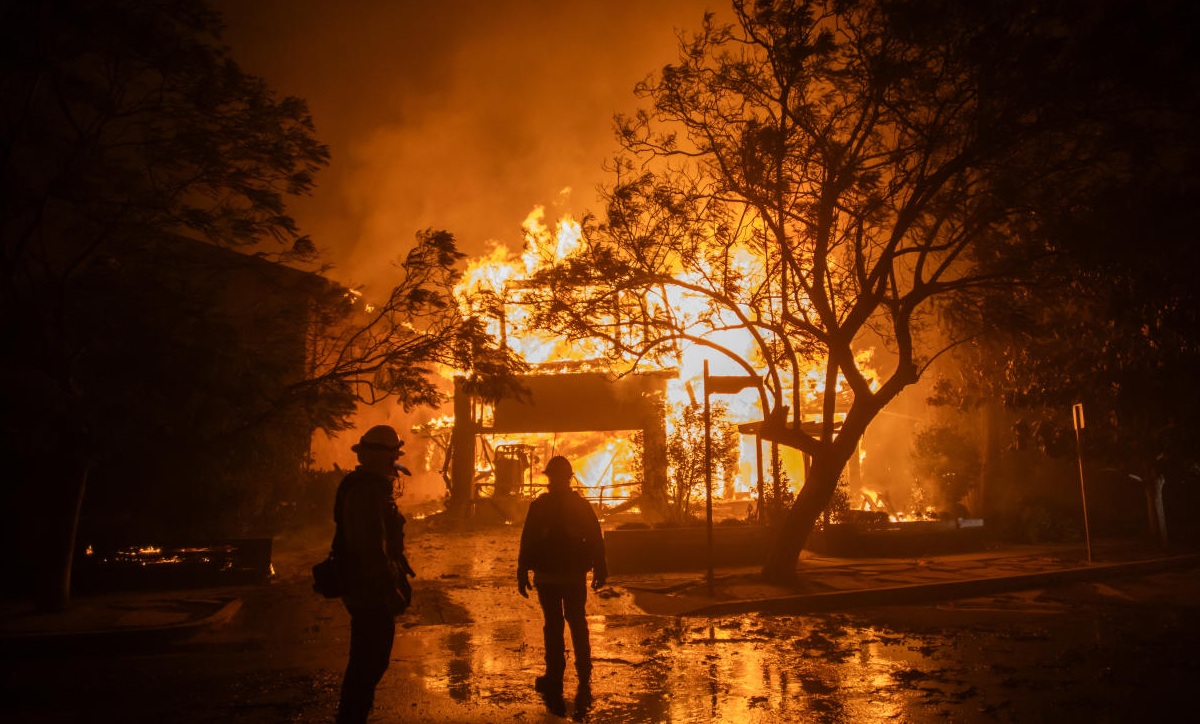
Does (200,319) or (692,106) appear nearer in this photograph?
(200,319)

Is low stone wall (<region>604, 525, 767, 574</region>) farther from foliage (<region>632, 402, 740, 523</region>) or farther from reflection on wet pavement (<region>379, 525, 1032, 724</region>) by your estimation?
reflection on wet pavement (<region>379, 525, 1032, 724</region>)

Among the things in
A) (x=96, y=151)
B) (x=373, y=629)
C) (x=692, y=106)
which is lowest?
(x=373, y=629)

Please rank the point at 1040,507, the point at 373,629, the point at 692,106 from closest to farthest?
the point at 373,629 → the point at 692,106 → the point at 1040,507

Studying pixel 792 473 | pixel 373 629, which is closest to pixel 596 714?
pixel 373 629

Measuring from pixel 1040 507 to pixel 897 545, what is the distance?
17.6 ft

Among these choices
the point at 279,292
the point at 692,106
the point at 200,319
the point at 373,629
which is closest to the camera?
the point at 373,629

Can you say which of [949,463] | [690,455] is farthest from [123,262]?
[949,463]

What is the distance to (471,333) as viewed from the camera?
11.9m

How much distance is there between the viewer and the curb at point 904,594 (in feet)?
33.8

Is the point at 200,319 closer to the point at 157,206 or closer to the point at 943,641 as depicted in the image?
the point at 157,206

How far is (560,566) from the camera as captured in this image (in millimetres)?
6078

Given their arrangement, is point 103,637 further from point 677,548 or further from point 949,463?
point 949,463

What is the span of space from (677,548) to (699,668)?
675cm

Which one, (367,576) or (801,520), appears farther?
(801,520)
